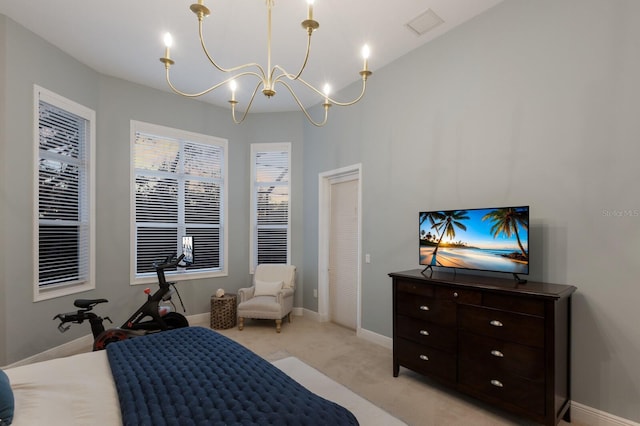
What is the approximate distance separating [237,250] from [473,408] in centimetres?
376

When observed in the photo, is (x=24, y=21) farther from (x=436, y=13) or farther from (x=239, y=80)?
(x=436, y=13)

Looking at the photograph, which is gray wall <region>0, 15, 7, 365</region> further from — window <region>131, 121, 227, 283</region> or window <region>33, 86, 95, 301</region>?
window <region>131, 121, 227, 283</region>

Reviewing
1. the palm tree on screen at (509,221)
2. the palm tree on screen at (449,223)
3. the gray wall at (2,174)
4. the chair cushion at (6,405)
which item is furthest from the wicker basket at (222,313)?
the palm tree on screen at (509,221)

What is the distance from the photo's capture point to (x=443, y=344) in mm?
2629

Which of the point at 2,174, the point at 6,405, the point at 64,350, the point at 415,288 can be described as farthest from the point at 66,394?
the point at 64,350

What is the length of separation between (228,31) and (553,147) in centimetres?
304

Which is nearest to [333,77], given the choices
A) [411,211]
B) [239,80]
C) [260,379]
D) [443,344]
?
[239,80]

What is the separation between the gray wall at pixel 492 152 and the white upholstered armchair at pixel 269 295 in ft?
2.58

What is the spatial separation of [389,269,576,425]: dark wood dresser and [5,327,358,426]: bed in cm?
148

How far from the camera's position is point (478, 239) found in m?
2.64

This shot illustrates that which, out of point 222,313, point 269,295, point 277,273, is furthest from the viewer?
point 277,273

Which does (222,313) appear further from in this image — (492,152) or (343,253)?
(492,152)

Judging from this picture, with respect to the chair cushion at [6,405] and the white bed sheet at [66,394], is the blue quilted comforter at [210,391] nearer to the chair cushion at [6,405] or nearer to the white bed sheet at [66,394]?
the white bed sheet at [66,394]

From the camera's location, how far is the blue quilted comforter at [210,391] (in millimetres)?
1221
